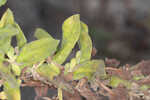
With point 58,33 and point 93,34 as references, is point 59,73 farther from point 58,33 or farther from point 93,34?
point 93,34

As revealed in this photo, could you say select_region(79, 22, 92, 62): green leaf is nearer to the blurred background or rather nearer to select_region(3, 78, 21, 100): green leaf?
select_region(3, 78, 21, 100): green leaf

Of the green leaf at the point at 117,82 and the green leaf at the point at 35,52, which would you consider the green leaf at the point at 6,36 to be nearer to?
the green leaf at the point at 35,52

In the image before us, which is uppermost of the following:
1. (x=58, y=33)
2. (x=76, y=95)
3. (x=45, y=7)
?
(x=45, y=7)

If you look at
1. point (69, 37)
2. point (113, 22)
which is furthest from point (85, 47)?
point (113, 22)

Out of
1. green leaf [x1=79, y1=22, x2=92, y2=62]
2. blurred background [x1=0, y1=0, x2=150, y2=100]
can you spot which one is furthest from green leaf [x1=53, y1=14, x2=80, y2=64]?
blurred background [x1=0, y1=0, x2=150, y2=100]

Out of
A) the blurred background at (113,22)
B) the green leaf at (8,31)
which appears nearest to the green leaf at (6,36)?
the green leaf at (8,31)

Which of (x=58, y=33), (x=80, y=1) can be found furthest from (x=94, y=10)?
(x=58, y=33)
